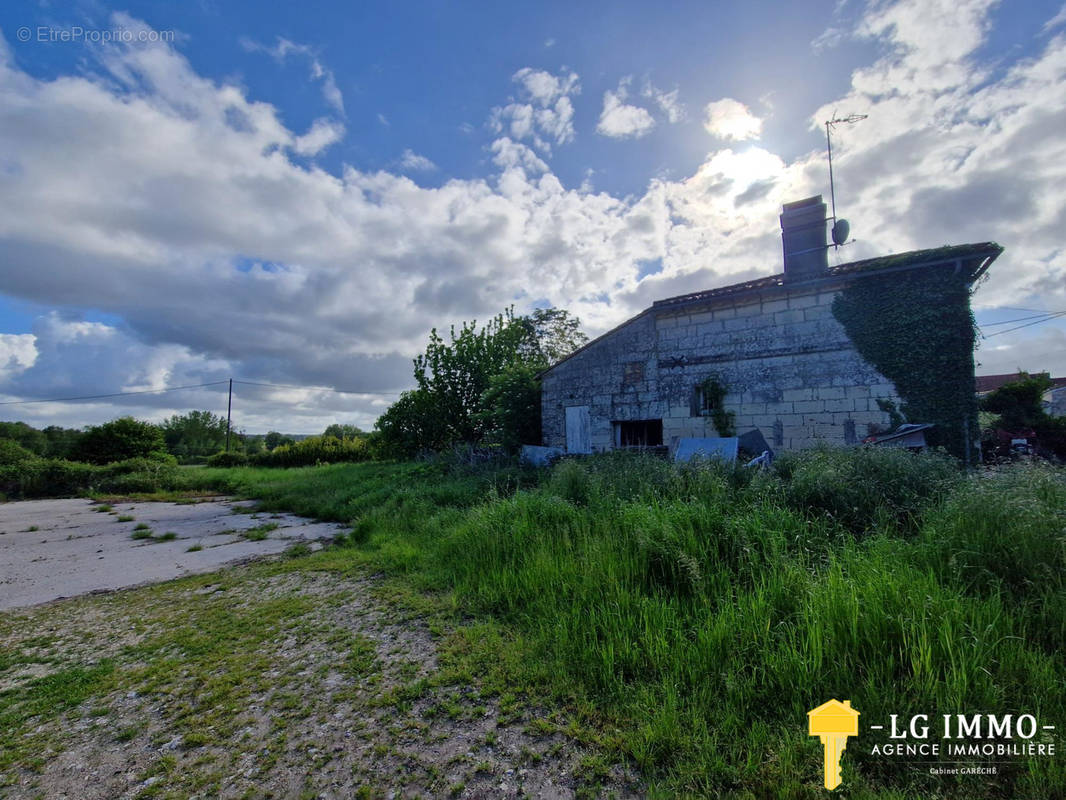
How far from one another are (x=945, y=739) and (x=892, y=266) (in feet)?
29.0

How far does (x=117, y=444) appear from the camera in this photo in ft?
72.6

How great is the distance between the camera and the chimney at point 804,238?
898 cm

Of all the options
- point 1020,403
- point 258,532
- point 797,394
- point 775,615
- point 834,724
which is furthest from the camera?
point 1020,403

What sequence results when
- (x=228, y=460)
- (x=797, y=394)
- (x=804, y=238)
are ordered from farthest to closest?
(x=228, y=460) → (x=804, y=238) → (x=797, y=394)

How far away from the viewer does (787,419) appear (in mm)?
8664

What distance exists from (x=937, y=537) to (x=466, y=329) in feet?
62.5

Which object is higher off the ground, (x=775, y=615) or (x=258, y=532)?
(x=775, y=615)

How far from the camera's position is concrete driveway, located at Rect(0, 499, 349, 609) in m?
5.26

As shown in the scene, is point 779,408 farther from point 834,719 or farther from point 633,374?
point 834,719

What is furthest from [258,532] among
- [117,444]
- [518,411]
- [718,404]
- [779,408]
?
[117,444]

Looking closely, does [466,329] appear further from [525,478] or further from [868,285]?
[868,285]

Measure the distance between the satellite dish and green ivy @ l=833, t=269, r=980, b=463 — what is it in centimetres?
173

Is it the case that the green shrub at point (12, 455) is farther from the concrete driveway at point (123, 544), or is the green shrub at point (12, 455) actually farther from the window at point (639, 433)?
the window at point (639, 433)

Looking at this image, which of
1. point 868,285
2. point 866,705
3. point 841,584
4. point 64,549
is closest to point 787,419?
point 868,285
